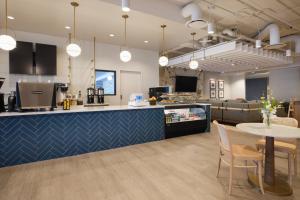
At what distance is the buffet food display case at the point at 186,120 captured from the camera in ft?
16.3

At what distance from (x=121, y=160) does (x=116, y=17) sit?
343 cm

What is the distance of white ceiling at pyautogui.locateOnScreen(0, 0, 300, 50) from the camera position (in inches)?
150

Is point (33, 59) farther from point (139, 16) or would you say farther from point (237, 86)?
point (237, 86)

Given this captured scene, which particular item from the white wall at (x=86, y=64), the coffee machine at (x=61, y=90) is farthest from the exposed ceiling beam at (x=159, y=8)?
the coffee machine at (x=61, y=90)

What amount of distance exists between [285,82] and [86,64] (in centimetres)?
1111

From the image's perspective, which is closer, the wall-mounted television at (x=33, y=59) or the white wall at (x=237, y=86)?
the wall-mounted television at (x=33, y=59)

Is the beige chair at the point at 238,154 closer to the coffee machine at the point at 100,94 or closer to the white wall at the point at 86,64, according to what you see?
the coffee machine at the point at 100,94

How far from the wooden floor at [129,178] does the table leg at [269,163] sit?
0.93 ft

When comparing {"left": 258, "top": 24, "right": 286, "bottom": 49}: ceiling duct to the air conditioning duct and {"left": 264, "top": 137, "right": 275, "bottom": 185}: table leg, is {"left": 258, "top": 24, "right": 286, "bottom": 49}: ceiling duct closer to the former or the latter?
the air conditioning duct

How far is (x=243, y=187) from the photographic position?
2445 millimetres

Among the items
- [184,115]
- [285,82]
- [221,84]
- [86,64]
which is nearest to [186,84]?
[221,84]

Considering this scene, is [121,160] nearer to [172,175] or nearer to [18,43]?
[172,175]

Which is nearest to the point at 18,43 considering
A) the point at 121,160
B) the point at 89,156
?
the point at 89,156

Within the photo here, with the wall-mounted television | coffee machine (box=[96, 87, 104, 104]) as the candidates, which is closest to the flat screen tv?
coffee machine (box=[96, 87, 104, 104])
